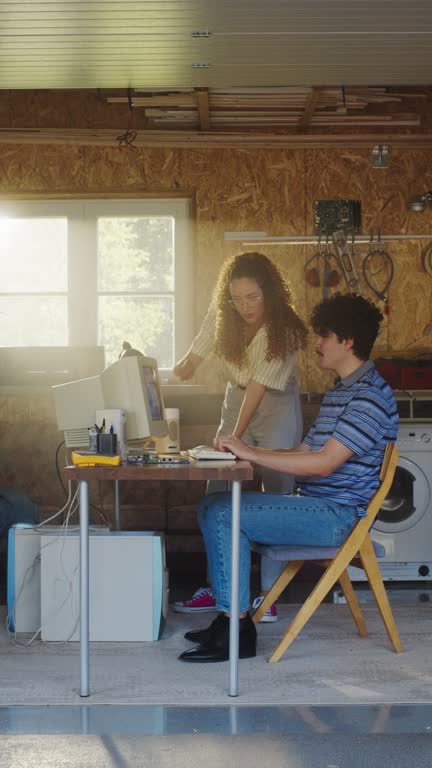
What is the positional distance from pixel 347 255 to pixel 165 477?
339 cm

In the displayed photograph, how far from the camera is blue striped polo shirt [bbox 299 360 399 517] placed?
11.2 ft

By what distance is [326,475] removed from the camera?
3455 mm

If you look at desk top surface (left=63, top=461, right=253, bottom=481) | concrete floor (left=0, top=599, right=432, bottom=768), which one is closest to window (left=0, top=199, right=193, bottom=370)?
concrete floor (left=0, top=599, right=432, bottom=768)

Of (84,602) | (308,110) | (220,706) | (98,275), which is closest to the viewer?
(220,706)

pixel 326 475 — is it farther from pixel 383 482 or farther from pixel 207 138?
pixel 207 138

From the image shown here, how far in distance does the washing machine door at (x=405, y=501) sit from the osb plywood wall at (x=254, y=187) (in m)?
1.44

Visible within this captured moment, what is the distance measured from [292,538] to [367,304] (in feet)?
2.88

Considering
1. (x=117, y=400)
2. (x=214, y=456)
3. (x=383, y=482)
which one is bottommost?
(x=383, y=482)

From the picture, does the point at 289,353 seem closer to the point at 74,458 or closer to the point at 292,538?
the point at 292,538

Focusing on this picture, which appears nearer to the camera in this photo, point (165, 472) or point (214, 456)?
point (165, 472)

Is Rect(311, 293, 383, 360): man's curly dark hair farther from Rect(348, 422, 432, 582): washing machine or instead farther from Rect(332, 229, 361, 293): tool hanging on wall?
Rect(332, 229, 361, 293): tool hanging on wall

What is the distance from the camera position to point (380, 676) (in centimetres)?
332

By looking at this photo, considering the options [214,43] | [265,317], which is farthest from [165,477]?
[214,43]

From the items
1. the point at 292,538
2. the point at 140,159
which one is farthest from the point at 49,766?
the point at 140,159
